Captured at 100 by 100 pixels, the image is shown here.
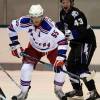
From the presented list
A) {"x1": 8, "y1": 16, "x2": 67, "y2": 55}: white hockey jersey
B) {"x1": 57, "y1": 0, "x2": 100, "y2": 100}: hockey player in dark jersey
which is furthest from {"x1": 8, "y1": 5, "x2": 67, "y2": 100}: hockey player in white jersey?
{"x1": 57, "y1": 0, "x2": 100, "y2": 100}: hockey player in dark jersey

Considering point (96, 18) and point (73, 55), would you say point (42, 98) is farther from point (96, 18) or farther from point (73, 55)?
point (96, 18)

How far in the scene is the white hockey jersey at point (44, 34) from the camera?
4.51 m

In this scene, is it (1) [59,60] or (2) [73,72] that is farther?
(2) [73,72]

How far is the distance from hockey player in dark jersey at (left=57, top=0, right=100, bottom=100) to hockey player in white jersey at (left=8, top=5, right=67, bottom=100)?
25cm

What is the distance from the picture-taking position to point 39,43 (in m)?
4.58

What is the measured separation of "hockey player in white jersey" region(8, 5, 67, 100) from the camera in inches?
177

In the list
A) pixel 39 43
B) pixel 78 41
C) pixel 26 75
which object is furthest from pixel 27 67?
pixel 78 41

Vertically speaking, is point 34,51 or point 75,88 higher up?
point 34,51

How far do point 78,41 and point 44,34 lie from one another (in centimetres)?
48

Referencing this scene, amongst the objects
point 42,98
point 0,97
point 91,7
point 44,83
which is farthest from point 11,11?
point 0,97

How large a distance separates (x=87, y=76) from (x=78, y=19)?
0.50 metres

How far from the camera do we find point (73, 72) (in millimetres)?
4902

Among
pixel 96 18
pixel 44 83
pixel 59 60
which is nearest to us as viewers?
pixel 59 60

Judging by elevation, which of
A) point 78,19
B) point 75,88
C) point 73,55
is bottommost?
point 75,88
